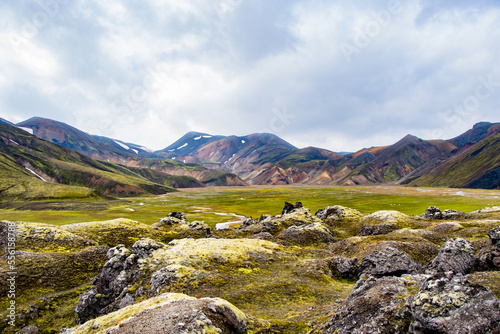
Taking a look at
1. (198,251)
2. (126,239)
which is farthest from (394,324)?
(126,239)

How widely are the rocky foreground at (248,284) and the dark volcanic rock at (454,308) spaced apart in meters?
0.03

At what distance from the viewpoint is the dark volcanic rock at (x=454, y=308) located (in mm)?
7504

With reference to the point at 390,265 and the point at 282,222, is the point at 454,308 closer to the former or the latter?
the point at 390,265

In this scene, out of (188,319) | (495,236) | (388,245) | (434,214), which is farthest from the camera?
(434,214)

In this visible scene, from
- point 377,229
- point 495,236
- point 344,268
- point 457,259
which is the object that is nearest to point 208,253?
point 344,268

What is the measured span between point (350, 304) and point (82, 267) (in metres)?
27.5

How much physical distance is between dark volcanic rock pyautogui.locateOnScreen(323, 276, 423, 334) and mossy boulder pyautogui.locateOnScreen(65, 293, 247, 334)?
4.68 metres

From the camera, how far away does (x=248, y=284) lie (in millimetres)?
20281

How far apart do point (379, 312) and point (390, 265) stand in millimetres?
13713

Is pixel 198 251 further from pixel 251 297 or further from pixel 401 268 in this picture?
pixel 401 268

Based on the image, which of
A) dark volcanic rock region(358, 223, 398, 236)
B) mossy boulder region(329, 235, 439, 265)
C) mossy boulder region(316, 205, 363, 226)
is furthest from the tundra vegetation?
mossy boulder region(316, 205, 363, 226)

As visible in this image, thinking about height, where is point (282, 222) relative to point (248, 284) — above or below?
below

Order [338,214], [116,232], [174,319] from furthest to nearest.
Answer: [338,214], [116,232], [174,319]

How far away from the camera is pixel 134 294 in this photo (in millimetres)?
18469
